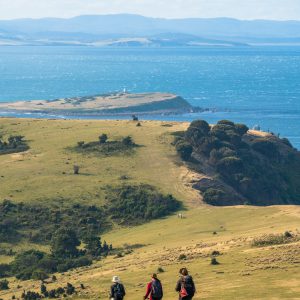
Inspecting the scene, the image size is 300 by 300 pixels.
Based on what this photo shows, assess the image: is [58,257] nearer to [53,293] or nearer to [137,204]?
[53,293]

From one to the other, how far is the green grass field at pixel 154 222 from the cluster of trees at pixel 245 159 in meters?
4.03

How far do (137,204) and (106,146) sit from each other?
21.2 m

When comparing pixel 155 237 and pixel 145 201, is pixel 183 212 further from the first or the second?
pixel 155 237

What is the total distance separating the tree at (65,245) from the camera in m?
71.0

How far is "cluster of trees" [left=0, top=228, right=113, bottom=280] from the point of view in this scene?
63.4 metres

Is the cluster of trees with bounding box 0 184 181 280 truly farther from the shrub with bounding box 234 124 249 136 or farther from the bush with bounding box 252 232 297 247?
the shrub with bounding box 234 124 249 136

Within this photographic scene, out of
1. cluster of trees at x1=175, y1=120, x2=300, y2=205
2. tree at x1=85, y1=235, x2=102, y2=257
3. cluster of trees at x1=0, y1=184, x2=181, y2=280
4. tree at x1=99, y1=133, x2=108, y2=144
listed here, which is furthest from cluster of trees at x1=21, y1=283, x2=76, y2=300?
tree at x1=99, y1=133, x2=108, y2=144

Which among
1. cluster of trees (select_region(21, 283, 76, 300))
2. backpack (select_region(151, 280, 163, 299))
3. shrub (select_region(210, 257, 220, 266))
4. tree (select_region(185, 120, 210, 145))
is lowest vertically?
tree (select_region(185, 120, 210, 145))

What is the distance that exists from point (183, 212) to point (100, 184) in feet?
39.8

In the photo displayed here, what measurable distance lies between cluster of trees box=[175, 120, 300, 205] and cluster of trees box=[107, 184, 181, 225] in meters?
12.2

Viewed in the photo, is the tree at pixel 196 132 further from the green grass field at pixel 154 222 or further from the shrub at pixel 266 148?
the shrub at pixel 266 148

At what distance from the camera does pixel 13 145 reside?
11388 cm

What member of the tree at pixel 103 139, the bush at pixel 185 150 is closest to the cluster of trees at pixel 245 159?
the bush at pixel 185 150

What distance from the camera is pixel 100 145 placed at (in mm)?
112438
